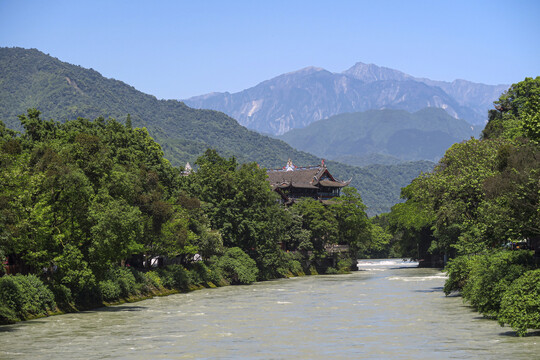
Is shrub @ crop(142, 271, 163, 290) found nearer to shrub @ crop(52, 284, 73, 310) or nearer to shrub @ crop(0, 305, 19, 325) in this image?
shrub @ crop(52, 284, 73, 310)

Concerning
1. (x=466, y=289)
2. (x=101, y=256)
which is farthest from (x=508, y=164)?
(x=101, y=256)

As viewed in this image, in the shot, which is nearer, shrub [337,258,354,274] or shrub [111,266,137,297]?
shrub [111,266,137,297]

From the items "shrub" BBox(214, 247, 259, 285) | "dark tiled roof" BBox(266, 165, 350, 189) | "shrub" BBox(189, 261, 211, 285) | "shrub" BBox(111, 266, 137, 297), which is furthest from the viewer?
"dark tiled roof" BBox(266, 165, 350, 189)

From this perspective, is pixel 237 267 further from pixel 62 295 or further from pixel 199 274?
pixel 62 295

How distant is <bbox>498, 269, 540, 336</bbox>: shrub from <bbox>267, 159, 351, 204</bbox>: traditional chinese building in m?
90.3

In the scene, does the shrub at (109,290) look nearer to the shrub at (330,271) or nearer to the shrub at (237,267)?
the shrub at (237,267)

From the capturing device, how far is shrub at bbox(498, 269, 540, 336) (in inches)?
1351

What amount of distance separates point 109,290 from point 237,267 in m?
31.1

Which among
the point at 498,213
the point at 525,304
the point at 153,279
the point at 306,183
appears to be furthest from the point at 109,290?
the point at 306,183

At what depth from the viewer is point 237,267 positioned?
8788 centimetres

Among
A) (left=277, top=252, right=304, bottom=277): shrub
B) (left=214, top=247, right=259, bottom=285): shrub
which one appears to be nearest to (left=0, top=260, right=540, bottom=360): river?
(left=214, top=247, right=259, bottom=285): shrub

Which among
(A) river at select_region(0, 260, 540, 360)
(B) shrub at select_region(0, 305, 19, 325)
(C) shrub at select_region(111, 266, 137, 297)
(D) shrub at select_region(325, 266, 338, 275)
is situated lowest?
(D) shrub at select_region(325, 266, 338, 275)

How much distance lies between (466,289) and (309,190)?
81.8 metres

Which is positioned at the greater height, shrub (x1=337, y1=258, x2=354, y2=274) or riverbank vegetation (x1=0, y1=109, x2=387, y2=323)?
riverbank vegetation (x1=0, y1=109, x2=387, y2=323)
